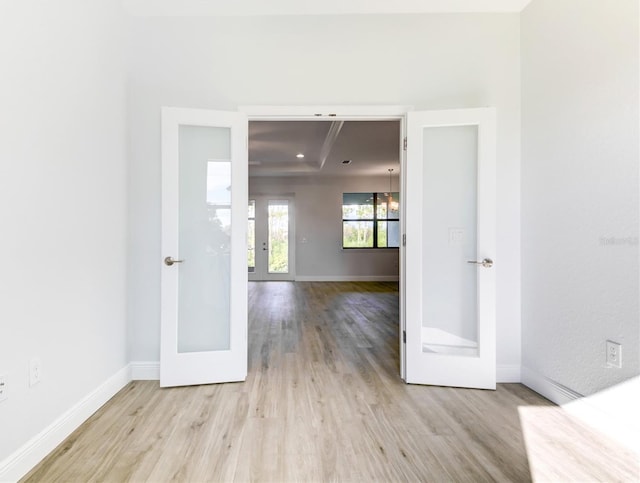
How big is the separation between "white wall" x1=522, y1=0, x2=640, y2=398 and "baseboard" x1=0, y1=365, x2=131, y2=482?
10.5ft

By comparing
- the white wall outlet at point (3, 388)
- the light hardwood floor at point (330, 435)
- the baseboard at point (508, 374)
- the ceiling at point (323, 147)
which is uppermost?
the ceiling at point (323, 147)

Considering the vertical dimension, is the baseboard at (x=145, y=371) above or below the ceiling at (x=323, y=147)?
below

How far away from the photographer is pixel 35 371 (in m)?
1.60

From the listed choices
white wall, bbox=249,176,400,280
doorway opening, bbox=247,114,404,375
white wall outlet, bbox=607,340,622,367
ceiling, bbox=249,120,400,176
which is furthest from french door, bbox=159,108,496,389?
white wall, bbox=249,176,400,280

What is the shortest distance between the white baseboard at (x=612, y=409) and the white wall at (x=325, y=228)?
6.67 m

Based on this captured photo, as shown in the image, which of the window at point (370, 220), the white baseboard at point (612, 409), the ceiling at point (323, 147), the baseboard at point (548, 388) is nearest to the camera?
the white baseboard at point (612, 409)

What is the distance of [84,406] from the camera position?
1.96 m

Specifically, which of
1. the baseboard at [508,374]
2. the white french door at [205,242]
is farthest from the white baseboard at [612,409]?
the white french door at [205,242]

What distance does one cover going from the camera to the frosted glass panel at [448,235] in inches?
100

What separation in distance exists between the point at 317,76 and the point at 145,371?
2846 mm

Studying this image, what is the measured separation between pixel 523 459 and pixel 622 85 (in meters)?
2.16

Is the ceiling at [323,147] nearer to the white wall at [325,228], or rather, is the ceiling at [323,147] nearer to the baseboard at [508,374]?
the white wall at [325,228]

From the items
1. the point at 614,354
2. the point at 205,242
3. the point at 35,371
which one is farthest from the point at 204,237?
the point at 614,354

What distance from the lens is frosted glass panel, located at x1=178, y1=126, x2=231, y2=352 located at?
8.34ft
